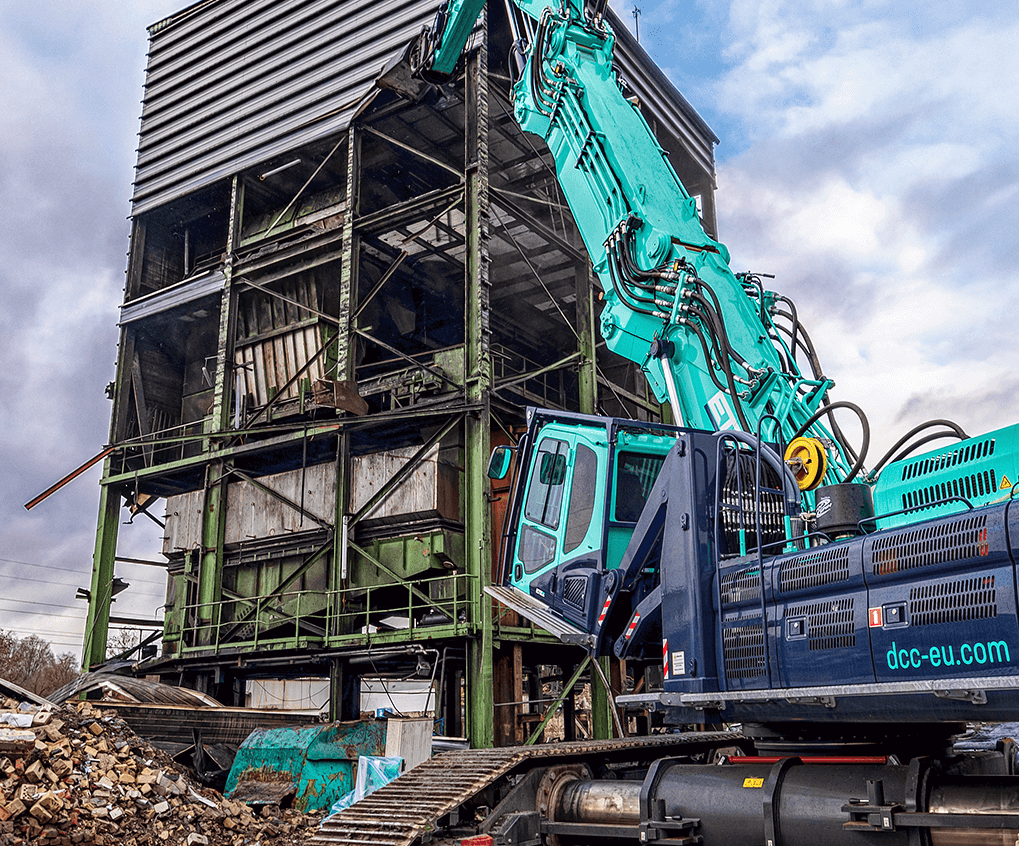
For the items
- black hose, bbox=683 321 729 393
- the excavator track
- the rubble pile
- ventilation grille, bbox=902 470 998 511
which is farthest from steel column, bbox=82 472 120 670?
ventilation grille, bbox=902 470 998 511

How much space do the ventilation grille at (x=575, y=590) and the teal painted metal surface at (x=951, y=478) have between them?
214cm

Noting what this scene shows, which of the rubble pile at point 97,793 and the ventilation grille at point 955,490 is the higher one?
the ventilation grille at point 955,490

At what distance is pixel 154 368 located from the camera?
89.2 feet

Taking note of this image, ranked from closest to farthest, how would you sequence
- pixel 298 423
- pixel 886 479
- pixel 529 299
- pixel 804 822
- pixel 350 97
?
pixel 804 822
pixel 886 479
pixel 298 423
pixel 350 97
pixel 529 299

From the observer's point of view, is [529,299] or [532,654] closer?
[532,654]

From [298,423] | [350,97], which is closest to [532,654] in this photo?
[298,423]

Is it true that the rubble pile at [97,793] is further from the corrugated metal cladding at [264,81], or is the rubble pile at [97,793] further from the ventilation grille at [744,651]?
the corrugated metal cladding at [264,81]

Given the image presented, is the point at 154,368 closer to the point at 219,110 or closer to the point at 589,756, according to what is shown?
the point at 219,110

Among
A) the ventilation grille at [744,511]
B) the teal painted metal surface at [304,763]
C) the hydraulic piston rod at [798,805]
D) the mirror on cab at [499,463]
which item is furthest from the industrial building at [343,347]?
the ventilation grille at [744,511]

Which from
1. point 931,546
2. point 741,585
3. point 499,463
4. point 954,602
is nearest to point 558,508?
point 499,463

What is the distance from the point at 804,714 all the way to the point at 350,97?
21.3 m

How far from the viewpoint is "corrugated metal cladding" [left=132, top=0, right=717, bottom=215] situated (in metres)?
23.4

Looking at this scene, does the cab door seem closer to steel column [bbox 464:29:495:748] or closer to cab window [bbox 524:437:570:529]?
cab window [bbox 524:437:570:529]

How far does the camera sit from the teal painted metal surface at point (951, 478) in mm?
5320
